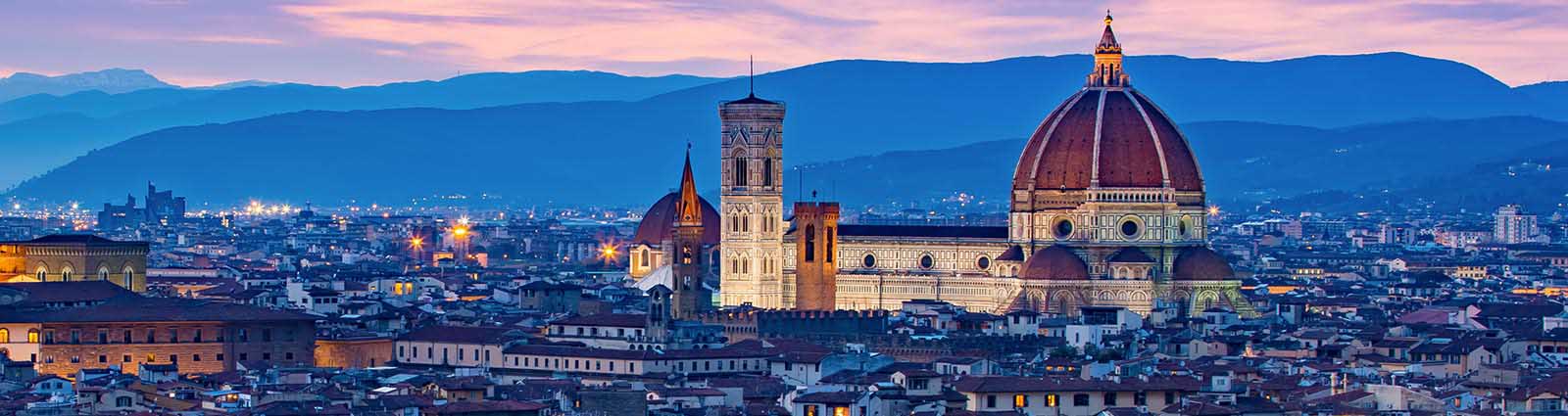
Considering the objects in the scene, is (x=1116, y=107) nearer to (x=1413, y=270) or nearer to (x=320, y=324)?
(x=320, y=324)

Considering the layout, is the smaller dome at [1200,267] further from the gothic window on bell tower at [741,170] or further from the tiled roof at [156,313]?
the tiled roof at [156,313]

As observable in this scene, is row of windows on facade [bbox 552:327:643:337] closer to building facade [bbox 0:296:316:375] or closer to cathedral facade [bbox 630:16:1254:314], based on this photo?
building facade [bbox 0:296:316:375]

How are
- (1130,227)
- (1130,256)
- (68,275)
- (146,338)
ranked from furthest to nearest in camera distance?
(1130,227), (1130,256), (68,275), (146,338)

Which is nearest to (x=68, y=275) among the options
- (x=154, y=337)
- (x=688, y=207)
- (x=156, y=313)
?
(x=688, y=207)

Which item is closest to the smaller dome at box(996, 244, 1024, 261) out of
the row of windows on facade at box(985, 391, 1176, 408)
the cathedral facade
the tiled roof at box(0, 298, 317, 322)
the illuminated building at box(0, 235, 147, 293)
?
the cathedral facade

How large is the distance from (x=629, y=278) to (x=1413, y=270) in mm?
41962

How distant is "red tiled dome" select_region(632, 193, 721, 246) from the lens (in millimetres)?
145375

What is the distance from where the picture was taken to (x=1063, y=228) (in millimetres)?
122062

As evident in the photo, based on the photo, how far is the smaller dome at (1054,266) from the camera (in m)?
117

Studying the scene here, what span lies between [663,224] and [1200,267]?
108 feet

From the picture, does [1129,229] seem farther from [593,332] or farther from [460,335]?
[460,335]

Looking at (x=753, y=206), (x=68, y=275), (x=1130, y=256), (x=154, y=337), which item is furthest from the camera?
(x=753, y=206)

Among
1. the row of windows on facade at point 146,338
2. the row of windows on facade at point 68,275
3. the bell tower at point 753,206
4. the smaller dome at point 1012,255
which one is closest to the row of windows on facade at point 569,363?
the row of windows on facade at point 146,338

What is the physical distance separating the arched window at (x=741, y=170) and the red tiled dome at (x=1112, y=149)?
9.02 meters
